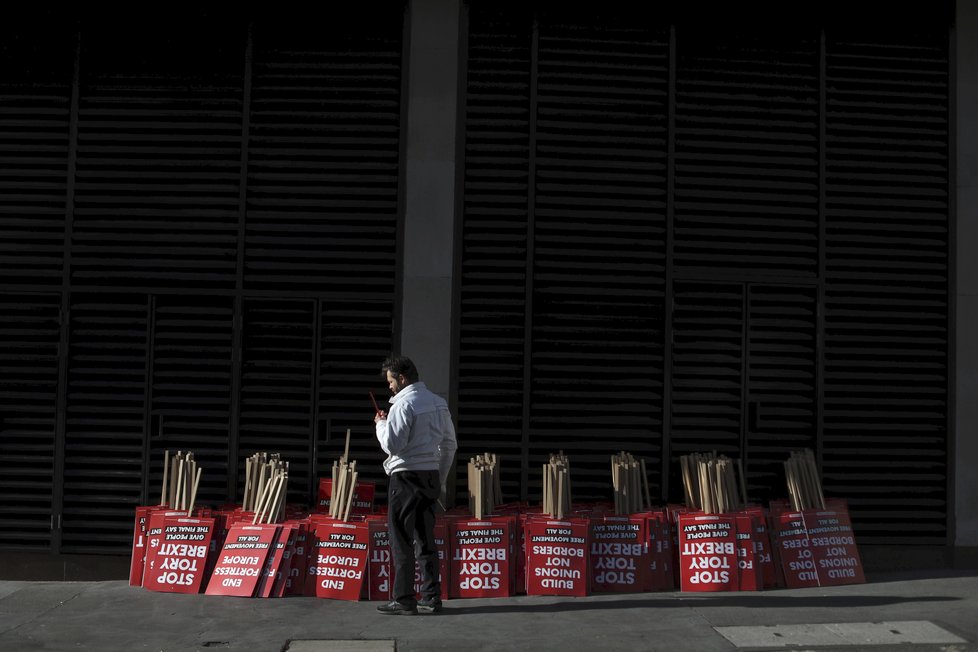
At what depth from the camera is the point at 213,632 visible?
7.18 m

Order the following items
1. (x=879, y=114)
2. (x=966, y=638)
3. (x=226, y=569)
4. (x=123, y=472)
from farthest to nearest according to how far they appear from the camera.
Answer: (x=879, y=114) < (x=123, y=472) < (x=226, y=569) < (x=966, y=638)

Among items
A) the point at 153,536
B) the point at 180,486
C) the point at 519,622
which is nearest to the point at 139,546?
the point at 153,536

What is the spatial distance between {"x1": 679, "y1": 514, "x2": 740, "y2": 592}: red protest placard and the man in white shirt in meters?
2.05

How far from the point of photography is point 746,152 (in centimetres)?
977

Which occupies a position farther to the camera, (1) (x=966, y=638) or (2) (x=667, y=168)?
(2) (x=667, y=168)

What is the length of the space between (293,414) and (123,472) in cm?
153

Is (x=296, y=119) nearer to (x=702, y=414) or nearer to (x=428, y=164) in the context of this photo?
(x=428, y=164)

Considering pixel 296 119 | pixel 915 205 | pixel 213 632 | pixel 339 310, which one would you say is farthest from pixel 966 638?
pixel 296 119

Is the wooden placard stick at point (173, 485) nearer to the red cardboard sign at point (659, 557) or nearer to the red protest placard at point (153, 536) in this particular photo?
the red protest placard at point (153, 536)

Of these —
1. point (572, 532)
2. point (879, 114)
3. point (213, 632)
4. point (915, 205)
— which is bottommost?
point (213, 632)

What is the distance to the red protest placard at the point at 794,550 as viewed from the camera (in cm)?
870

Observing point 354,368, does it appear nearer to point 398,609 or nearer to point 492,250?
point 492,250

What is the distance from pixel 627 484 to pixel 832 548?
179 centimetres

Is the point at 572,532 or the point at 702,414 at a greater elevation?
the point at 702,414
